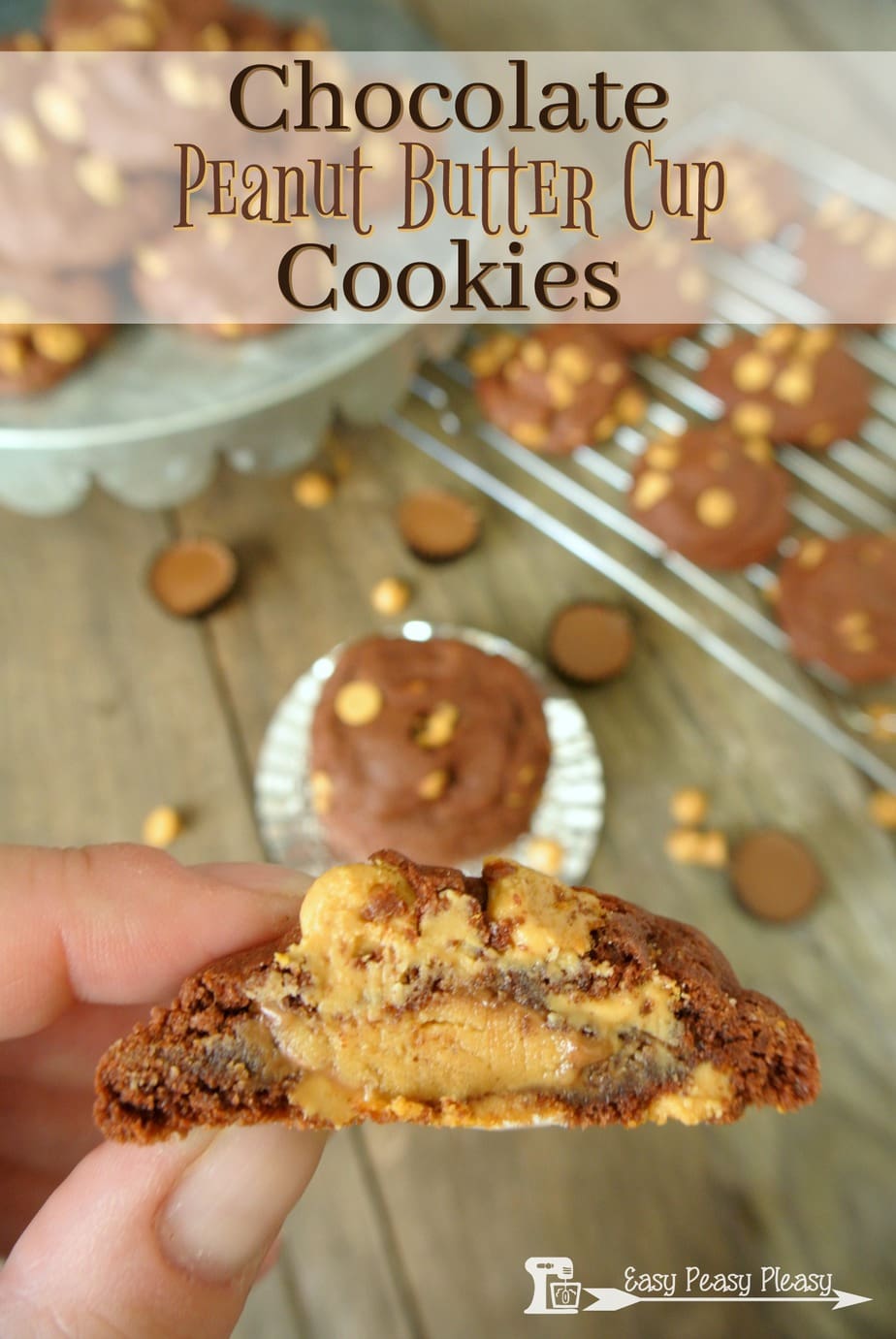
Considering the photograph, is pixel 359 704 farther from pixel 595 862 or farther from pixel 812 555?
pixel 812 555

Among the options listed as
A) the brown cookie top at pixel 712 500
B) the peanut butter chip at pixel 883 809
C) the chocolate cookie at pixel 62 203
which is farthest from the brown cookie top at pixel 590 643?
the chocolate cookie at pixel 62 203

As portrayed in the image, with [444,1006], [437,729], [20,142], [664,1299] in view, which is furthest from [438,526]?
[664,1299]

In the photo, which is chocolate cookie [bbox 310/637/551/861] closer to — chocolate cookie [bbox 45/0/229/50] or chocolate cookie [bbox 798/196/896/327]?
chocolate cookie [bbox 45/0/229/50]

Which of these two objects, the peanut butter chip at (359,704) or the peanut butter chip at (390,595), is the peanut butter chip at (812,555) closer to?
the peanut butter chip at (390,595)

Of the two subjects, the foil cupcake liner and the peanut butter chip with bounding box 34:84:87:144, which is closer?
the peanut butter chip with bounding box 34:84:87:144

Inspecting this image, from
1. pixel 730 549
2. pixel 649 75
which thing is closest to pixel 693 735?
pixel 730 549

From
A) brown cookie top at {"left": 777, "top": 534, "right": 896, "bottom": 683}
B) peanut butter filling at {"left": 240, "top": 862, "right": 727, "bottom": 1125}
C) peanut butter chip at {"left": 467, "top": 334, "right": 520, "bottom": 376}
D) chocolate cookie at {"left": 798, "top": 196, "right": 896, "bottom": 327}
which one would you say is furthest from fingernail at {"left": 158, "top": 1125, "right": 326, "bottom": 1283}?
chocolate cookie at {"left": 798, "top": 196, "right": 896, "bottom": 327}
